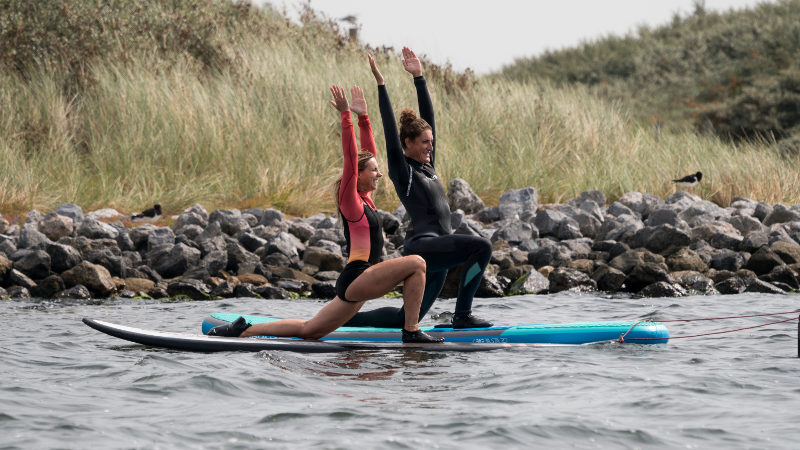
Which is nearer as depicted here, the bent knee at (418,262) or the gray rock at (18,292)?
the bent knee at (418,262)

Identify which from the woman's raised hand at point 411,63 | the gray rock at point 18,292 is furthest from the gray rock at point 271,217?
the woman's raised hand at point 411,63

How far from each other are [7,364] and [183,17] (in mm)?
14823

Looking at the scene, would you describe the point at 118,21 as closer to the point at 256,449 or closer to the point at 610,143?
the point at 610,143

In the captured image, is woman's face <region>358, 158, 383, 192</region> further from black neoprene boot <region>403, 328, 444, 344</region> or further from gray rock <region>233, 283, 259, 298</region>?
gray rock <region>233, 283, 259, 298</region>

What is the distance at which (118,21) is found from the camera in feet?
62.8

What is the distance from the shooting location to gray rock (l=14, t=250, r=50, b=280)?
36.8 feet

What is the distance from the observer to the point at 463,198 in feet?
46.2

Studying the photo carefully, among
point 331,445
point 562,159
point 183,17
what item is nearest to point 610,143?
point 562,159

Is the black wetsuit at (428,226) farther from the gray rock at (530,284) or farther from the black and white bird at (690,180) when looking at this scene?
the black and white bird at (690,180)

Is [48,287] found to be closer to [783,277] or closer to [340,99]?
[340,99]

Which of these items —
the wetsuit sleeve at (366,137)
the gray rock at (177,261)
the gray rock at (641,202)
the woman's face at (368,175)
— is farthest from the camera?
the gray rock at (641,202)

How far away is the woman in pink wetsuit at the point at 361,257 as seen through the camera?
668cm

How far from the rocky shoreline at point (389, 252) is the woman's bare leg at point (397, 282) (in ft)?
13.1

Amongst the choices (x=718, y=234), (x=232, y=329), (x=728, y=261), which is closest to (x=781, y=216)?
(x=718, y=234)
